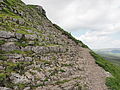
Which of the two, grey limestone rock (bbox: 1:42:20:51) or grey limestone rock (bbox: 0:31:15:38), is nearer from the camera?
grey limestone rock (bbox: 1:42:20:51)

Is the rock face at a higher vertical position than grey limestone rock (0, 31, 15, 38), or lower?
lower

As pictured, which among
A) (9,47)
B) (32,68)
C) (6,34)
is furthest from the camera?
(6,34)

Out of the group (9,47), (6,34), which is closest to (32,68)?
(9,47)

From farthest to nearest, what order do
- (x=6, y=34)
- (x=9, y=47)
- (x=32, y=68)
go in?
(x=6, y=34)
(x=9, y=47)
(x=32, y=68)

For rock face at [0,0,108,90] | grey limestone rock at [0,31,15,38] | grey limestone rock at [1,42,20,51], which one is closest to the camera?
rock face at [0,0,108,90]

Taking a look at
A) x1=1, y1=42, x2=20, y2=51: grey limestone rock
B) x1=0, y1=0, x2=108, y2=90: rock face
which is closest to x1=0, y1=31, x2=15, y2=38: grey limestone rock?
x1=0, y1=0, x2=108, y2=90: rock face

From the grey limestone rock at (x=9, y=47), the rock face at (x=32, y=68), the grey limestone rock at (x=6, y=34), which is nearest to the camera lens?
the rock face at (x=32, y=68)

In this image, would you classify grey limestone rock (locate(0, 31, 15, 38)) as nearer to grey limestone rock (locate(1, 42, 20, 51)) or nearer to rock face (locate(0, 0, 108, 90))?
rock face (locate(0, 0, 108, 90))

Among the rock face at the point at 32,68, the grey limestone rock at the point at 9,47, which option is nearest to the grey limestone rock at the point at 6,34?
the rock face at the point at 32,68

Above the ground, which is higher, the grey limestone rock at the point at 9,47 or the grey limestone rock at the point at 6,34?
the grey limestone rock at the point at 6,34

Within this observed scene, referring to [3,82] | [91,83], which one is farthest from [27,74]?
[91,83]

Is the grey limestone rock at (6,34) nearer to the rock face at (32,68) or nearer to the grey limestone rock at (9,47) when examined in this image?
the rock face at (32,68)

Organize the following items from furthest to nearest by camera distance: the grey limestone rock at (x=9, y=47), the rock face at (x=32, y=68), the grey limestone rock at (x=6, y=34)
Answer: the grey limestone rock at (x=6, y=34) < the grey limestone rock at (x=9, y=47) < the rock face at (x=32, y=68)

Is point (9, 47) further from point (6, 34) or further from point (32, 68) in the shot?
point (32, 68)
